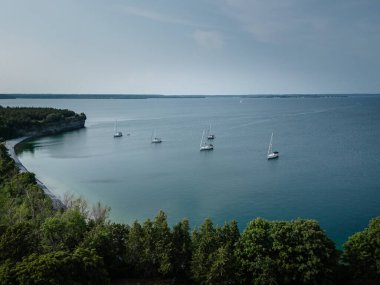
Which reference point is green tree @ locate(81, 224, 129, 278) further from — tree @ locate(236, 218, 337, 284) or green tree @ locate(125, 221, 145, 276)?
tree @ locate(236, 218, 337, 284)

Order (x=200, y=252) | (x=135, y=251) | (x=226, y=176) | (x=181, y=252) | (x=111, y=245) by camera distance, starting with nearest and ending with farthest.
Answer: (x=200, y=252) → (x=181, y=252) → (x=135, y=251) → (x=111, y=245) → (x=226, y=176)

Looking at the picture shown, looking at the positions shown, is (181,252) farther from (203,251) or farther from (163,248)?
(203,251)

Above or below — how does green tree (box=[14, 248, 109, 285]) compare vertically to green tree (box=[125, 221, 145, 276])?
above

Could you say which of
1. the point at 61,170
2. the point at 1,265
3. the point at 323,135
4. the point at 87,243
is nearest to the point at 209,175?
the point at 61,170

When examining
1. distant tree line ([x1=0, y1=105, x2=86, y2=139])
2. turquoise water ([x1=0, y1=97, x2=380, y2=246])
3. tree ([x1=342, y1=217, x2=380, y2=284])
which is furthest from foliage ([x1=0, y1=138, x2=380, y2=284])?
distant tree line ([x1=0, y1=105, x2=86, y2=139])

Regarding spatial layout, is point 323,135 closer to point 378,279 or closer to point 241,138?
point 241,138

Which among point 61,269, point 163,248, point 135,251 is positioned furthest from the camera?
point 135,251

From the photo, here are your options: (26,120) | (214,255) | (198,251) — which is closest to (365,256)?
(214,255)
